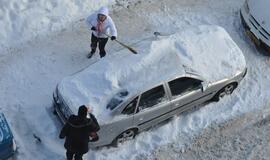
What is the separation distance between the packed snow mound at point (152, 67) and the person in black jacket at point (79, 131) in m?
0.65

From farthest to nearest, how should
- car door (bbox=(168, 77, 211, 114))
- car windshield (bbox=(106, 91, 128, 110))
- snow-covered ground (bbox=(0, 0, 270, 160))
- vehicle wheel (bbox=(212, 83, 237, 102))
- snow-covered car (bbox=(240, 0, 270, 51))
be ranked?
snow-covered car (bbox=(240, 0, 270, 51)) → vehicle wheel (bbox=(212, 83, 237, 102)) → snow-covered ground (bbox=(0, 0, 270, 160)) → car door (bbox=(168, 77, 211, 114)) → car windshield (bbox=(106, 91, 128, 110))

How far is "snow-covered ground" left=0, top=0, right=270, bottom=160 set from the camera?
36.5ft

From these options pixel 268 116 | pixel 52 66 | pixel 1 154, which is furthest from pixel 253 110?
pixel 1 154

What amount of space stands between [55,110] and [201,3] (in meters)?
5.49

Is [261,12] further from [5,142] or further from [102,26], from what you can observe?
[5,142]

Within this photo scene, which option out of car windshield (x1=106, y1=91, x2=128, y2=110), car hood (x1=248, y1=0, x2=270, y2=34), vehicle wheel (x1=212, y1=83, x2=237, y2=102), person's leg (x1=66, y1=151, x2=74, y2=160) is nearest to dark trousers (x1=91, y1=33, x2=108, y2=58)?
car windshield (x1=106, y1=91, x2=128, y2=110)

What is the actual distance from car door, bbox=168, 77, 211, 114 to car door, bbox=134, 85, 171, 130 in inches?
7.5

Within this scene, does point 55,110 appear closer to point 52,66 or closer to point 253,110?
point 52,66

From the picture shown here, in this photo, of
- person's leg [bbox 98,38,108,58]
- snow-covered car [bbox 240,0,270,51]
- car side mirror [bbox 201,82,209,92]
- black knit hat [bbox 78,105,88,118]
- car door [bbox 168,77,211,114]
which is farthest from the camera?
snow-covered car [bbox 240,0,270,51]

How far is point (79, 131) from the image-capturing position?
Answer: 9.52 metres

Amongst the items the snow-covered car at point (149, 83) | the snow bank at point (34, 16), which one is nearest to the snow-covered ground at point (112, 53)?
the snow bank at point (34, 16)

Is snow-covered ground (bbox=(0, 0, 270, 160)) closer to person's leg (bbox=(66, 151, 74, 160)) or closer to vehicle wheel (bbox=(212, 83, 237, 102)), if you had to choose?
vehicle wheel (bbox=(212, 83, 237, 102))

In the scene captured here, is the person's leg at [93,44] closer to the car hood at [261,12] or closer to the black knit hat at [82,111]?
the black knit hat at [82,111]

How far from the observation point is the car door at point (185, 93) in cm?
1091
